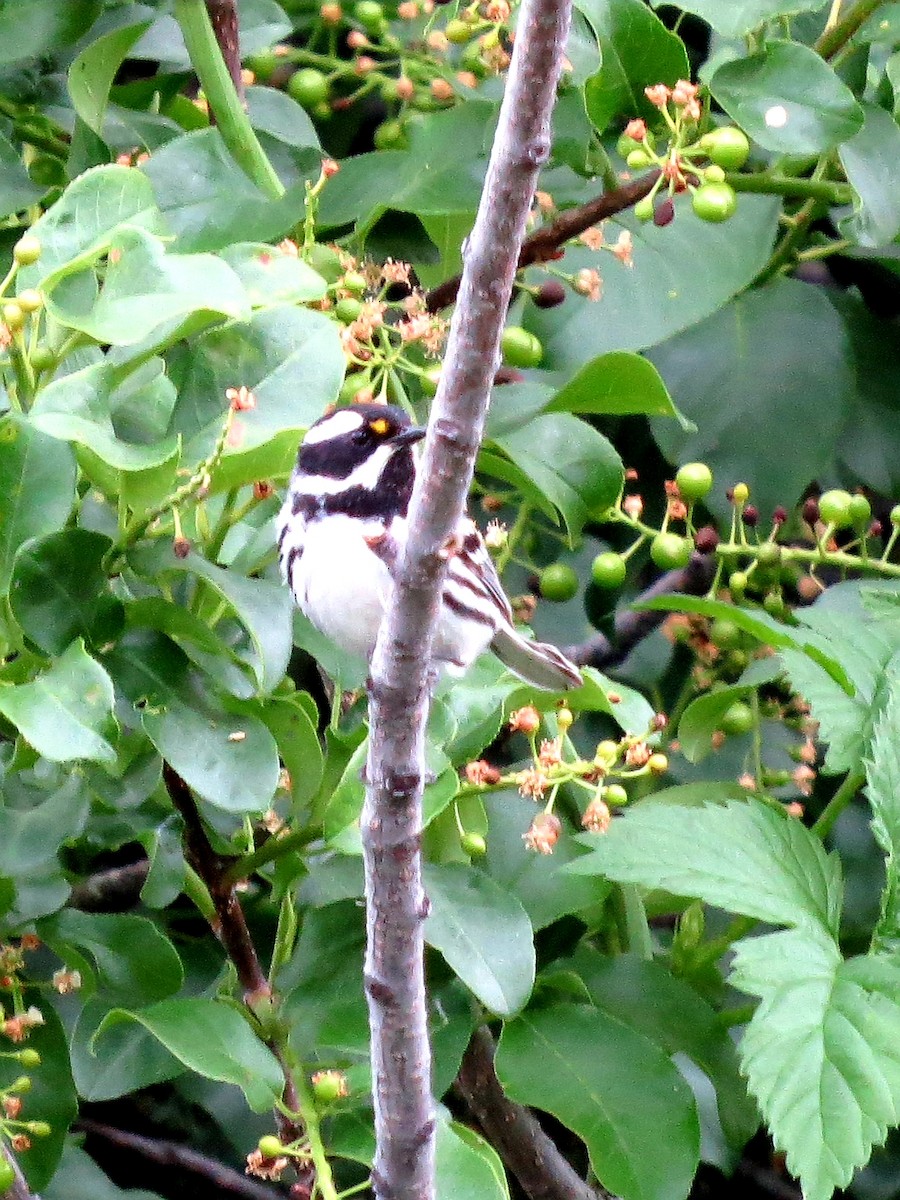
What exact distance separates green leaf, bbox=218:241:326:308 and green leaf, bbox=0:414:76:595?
0.25 meters

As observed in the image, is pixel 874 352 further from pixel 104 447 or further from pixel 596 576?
pixel 104 447

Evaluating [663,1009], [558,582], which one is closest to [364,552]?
[558,582]

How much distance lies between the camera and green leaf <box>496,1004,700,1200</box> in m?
1.96

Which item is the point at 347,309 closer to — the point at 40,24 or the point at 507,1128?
the point at 40,24

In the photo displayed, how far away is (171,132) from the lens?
2391 mm

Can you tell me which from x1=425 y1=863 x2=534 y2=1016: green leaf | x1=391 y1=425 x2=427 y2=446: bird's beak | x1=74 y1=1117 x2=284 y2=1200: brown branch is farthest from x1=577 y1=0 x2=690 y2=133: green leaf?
x1=74 y1=1117 x2=284 y2=1200: brown branch

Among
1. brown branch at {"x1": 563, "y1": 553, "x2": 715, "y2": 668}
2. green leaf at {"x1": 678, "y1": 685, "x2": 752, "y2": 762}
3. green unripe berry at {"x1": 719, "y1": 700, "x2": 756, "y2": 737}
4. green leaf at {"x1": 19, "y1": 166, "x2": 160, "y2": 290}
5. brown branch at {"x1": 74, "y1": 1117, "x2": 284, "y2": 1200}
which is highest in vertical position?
green leaf at {"x1": 19, "y1": 166, "x2": 160, "y2": 290}

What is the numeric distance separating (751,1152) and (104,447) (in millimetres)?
1772

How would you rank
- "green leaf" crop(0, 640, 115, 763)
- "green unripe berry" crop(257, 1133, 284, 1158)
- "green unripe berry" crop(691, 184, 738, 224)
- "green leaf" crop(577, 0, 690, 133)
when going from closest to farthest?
1. "green leaf" crop(0, 640, 115, 763)
2. "green unripe berry" crop(257, 1133, 284, 1158)
3. "green unripe berry" crop(691, 184, 738, 224)
4. "green leaf" crop(577, 0, 690, 133)

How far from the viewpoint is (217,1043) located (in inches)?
70.2

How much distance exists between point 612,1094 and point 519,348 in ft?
3.03

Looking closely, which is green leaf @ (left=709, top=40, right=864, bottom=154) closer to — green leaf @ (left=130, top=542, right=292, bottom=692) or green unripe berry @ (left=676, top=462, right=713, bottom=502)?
green unripe berry @ (left=676, top=462, right=713, bottom=502)

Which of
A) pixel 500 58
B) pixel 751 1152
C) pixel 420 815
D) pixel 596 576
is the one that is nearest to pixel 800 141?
pixel 500 58

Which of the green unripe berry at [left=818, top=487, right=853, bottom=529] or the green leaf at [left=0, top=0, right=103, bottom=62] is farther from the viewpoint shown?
the green unripe berry at [left=818, top=487, right=853, bottom=529]
